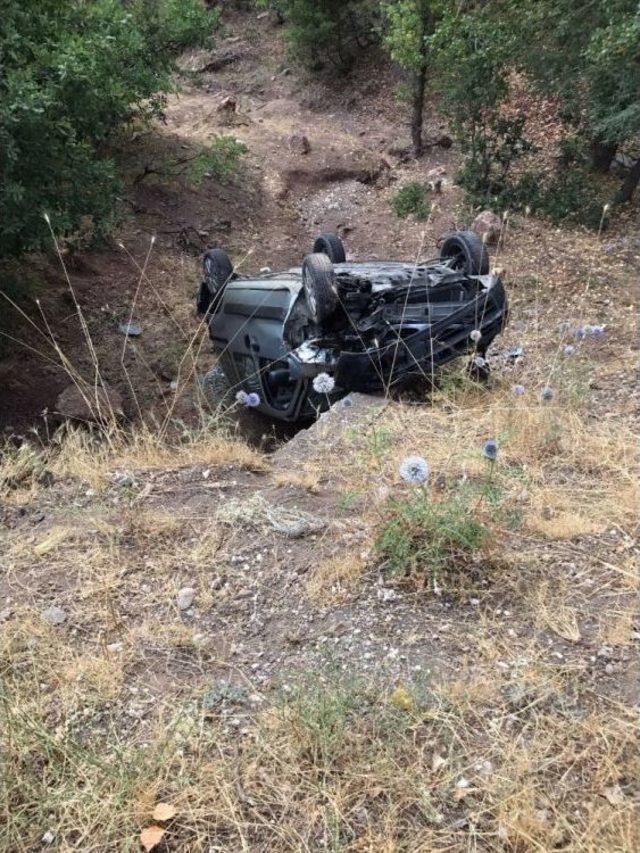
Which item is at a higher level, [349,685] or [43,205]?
[43,205]

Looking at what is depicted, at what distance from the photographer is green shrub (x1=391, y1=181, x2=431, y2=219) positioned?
36.1 feet

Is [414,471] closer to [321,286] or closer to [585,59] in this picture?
[321,286]

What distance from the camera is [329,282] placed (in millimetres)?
4574

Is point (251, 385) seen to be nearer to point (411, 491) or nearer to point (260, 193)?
point (411, 491)

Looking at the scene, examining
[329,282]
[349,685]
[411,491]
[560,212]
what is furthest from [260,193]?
[349,685]

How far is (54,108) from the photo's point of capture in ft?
18.1

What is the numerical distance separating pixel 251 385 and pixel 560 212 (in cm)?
626

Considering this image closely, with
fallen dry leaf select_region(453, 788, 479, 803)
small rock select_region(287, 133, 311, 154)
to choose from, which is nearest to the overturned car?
fallen dry leaf select_region(453, 788, 479, 803)

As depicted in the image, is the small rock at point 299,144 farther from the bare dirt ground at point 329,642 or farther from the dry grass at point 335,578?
the dry grass at point 335,578

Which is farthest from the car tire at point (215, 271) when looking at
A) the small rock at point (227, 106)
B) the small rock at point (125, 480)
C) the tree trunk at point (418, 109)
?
the small rock at point (227, 106)

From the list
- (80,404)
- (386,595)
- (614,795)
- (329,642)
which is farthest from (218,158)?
(614,795)

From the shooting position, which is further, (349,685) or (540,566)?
(540,566)

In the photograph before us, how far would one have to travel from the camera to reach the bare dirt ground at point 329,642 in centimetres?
176

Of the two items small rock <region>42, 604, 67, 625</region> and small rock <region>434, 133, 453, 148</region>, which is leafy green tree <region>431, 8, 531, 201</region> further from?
small rock <region>42, 604, 67, 625</region>
